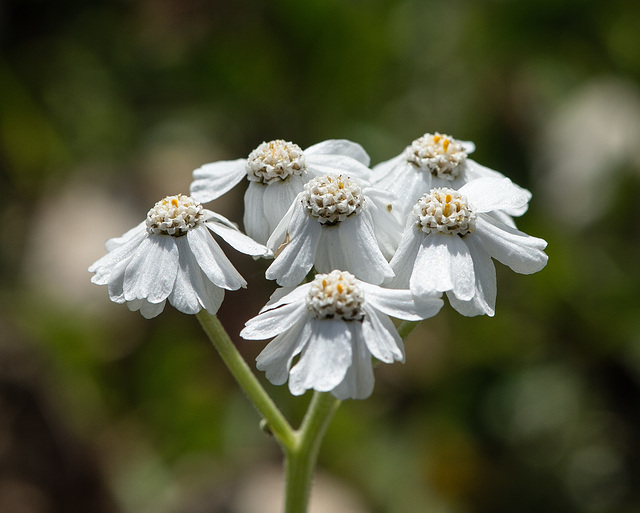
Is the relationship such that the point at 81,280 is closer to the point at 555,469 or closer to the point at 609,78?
the point at 555,469

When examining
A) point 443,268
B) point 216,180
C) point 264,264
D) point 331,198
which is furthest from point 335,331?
point 264,264

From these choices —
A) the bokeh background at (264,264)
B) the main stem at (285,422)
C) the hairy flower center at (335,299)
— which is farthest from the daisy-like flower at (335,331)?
the bokeh background at (264,264)

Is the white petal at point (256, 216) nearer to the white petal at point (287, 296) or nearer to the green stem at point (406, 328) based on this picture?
the white petal at point (287, 296)

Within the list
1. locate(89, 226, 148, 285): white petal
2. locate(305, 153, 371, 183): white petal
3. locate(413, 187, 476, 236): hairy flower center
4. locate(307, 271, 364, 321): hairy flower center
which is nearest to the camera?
locate(307, 271, 364, 321): hairy flower center

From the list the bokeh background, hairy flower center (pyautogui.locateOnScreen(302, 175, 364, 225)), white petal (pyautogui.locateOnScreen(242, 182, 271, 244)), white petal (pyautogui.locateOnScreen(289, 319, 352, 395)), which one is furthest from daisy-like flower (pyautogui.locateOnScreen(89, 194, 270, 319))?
the bokeh background

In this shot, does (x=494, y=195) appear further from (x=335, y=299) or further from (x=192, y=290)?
(x=192, y=290)

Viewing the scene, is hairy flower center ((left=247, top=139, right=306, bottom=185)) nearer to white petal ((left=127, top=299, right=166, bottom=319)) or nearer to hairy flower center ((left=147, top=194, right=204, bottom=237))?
hairy flower center ((left=147, top=194, right=204, bottom=237))
